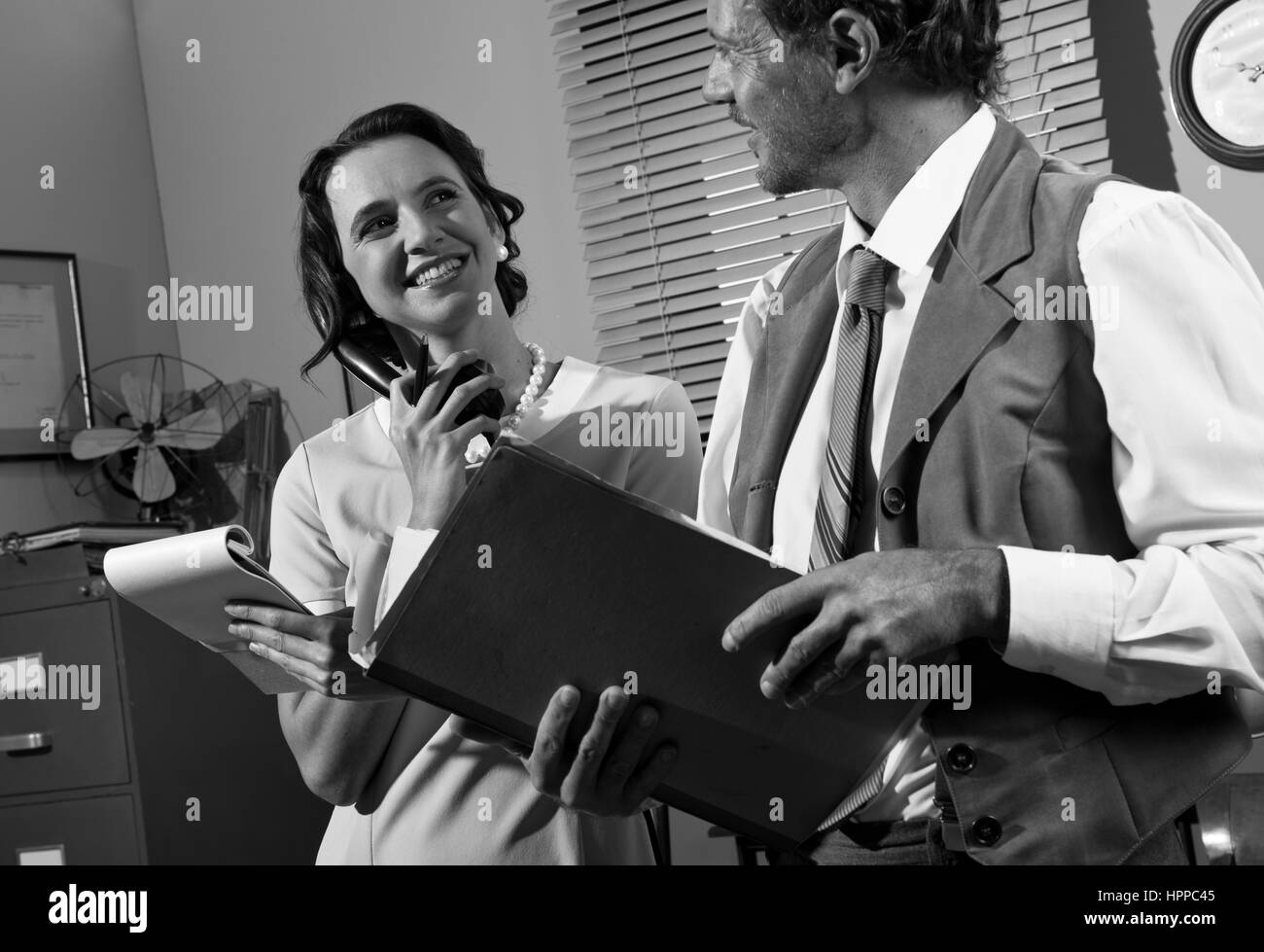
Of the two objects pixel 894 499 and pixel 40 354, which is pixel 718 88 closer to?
pixel 894 499

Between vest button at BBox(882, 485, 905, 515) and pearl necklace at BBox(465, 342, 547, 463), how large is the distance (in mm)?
626

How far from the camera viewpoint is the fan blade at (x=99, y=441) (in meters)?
3.10

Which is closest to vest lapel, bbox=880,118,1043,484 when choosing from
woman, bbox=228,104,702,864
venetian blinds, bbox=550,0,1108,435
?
woman, bbox=228,104,702,864

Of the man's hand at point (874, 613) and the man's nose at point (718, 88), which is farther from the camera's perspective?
the man's nose at point (718, 88)

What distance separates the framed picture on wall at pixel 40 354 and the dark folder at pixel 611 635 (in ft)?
8.27

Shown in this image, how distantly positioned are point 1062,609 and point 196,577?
→ 777 mm

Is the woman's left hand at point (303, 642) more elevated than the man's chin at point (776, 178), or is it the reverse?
the man's chin at point (776, 178)

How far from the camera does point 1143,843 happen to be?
975mm

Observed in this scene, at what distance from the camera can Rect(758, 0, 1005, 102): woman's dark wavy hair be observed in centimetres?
118

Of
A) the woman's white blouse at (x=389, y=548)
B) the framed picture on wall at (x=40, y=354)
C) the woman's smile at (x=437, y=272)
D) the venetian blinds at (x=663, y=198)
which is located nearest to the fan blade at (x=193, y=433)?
the framed picture on wall at (x=40, y=354)

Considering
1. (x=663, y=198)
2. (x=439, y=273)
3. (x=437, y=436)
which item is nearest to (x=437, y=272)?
(x=439, y=273)

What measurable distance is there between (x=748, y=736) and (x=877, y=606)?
173 millimetres

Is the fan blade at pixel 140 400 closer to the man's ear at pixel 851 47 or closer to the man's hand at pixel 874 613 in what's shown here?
the man's ear at pixel 851 47

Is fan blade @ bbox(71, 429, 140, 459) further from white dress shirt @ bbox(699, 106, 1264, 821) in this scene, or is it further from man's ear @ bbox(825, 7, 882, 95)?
white dress shirt @ bbox(699, 106, 1264, 821)
